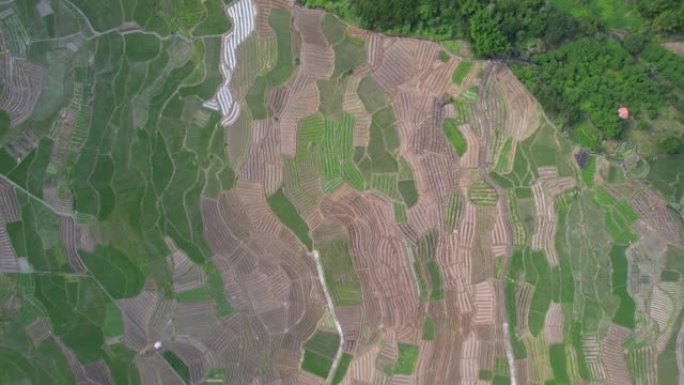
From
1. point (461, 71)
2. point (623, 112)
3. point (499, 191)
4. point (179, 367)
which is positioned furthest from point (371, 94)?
point (179, 367)

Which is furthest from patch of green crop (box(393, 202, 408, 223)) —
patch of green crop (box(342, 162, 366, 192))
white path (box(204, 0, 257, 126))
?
white path (box(204, 0, 257, 126))

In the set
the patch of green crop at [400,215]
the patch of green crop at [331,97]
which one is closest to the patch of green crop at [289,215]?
the patch of green crop at [400,215]

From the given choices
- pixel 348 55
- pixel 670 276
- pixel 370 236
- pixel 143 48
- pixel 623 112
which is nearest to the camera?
pixel 623 112

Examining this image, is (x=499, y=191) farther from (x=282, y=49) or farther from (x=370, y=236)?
(x=282, y=49)

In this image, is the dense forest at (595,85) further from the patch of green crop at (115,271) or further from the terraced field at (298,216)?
the patch of green crop at (115,271)

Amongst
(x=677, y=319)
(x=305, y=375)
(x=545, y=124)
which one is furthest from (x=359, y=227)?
(x=677, y=319)

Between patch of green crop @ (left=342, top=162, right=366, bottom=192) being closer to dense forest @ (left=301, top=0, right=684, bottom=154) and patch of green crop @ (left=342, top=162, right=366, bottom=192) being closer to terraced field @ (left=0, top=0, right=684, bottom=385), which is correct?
terraced field @ (left=0, top=0, right=684, bottom=385)
